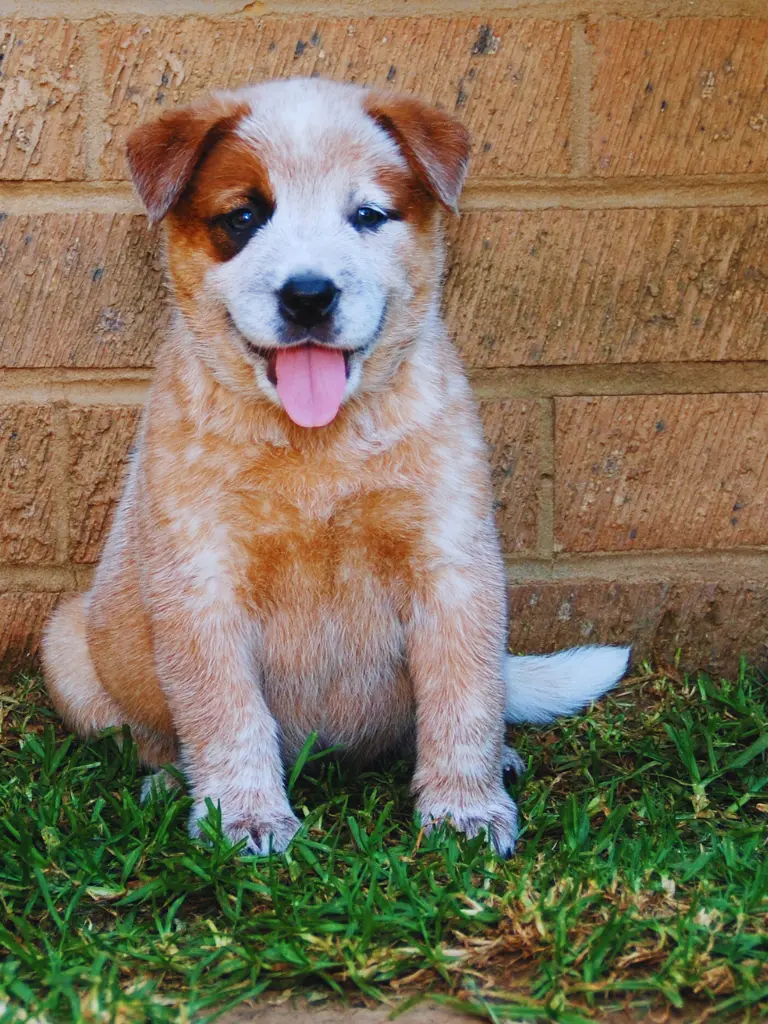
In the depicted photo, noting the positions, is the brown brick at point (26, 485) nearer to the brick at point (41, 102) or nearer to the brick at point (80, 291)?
the brick at point (80, 291)

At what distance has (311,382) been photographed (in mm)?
2338

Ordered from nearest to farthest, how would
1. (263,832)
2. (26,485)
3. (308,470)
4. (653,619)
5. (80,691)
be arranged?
1. (263,832)
2. (308,470)
3. (80,691)
4. (26,485)
5. (653,619)

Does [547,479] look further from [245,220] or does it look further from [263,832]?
[263,832]

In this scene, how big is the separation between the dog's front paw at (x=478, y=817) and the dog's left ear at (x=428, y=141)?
3.84ft

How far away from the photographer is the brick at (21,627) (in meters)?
3.27

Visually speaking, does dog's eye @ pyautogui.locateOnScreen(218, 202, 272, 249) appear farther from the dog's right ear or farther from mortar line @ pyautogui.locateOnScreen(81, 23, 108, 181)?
mortar line @ pyautogui.locateOnScreen(81, 23, 108, 181)

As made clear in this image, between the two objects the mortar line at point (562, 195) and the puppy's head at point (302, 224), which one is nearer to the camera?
the puppy's head at point (302, 224)

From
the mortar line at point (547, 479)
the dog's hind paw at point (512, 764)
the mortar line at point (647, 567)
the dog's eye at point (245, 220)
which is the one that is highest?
the dog's eye at point (245, 220)

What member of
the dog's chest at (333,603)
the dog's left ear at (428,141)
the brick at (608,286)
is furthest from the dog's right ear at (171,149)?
the brick at (608,286)

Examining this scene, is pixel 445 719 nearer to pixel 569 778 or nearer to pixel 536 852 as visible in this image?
pixel 536 852

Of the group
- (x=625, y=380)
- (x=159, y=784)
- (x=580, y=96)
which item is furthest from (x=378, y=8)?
(x=159, y=784)

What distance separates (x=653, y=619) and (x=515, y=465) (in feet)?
1.84

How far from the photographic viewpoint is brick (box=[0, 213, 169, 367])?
3074 mm

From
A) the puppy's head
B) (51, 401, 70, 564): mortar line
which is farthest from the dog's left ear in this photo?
(51, 401, 70, 564): mortar line
